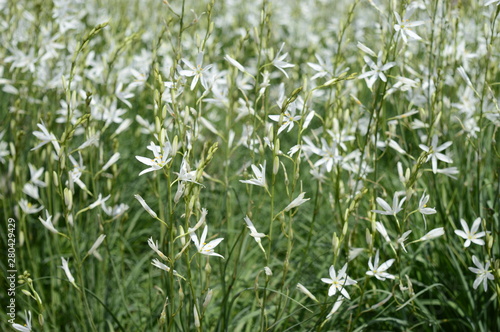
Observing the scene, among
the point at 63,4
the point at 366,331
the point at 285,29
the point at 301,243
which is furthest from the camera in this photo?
the point at 285,29

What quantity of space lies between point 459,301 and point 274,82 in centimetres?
432

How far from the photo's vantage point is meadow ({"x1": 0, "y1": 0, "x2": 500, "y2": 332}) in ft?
6.98

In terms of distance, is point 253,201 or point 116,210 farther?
point 116,210

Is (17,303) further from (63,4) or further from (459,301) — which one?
(459,301)

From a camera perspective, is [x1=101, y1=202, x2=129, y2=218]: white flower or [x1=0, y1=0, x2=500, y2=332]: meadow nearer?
[x1=0, y1=0, x2=500, y2=332]: meadow

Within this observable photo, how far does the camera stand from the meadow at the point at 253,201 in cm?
213

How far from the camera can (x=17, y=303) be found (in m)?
3.21

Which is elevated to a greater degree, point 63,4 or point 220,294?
point 63,4

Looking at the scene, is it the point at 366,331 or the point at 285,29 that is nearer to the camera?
the point at 366,331

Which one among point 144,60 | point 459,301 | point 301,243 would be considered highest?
point 144,60

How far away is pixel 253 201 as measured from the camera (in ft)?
8.05

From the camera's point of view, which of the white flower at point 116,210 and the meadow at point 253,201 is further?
the white flower at point 116,210

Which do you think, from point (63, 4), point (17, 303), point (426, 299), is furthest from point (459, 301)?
point (63, 4)

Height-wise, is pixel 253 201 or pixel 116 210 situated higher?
pixel 253 201
